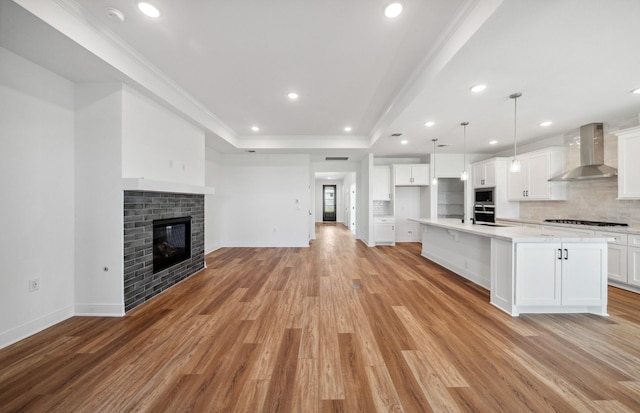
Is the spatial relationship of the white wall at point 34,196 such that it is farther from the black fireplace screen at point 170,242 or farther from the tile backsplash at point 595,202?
the tile backsplash at point 595,202

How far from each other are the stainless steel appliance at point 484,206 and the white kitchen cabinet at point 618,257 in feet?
7.78

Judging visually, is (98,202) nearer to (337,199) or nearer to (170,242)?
(170,242)

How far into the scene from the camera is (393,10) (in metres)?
1.94

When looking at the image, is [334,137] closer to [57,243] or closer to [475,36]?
[475,36]

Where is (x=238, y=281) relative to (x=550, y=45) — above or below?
below

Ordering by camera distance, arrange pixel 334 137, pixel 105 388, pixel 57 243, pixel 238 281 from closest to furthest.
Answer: pixel 105 388, pixel 57 243, pixel 238 281, pixel 334 137

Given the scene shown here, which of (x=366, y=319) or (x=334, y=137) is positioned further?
(x=334, y=137)

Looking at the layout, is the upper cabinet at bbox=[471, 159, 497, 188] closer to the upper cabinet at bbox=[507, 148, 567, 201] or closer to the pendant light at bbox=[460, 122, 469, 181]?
the pendant light at bbox=[460, 122, 469, 181]

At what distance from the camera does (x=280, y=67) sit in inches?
111

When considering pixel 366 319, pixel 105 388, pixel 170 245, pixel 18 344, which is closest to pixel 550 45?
pixel 366 319

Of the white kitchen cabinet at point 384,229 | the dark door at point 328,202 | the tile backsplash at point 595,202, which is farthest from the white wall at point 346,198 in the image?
the tile backsplash at point 595,202

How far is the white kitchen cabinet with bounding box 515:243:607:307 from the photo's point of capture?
2.55 m

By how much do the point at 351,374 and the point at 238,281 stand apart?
8.51 ft

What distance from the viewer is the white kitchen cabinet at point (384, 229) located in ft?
22.1
